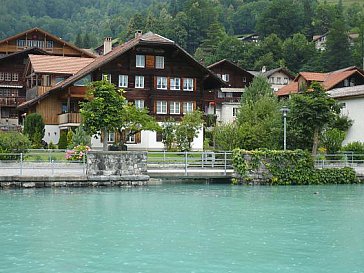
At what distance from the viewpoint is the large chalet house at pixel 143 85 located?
5853cm

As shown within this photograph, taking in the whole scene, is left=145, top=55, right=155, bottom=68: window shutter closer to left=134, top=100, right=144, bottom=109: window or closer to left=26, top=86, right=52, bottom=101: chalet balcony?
left=134, top=100, right=144, bottom=109: window

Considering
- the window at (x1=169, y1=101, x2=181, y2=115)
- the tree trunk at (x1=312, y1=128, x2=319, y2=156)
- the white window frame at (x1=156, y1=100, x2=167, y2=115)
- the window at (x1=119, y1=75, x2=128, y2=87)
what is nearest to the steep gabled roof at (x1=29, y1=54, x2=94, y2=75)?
the window at (x1=119, y1=75, x2=128, y2=87)

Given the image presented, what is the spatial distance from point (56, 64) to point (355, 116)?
2826cm

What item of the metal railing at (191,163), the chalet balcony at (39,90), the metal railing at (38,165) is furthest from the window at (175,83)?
the metal railing at (38,165)

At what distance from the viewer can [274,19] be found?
519ft

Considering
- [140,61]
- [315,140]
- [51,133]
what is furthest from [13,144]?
[315,140]

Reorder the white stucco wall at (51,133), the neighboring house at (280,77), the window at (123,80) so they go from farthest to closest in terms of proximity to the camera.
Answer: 1. the neighboring house at (280,77)
2. the white stucco wall at (51,133)
3. the window at (123,80)

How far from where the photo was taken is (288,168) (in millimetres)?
40812

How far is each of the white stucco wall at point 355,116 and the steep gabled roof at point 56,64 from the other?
2518 cm

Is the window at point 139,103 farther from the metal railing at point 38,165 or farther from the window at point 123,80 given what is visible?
the metal railing at point 38,165

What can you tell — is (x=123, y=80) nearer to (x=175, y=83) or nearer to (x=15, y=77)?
(x=175, y=83)

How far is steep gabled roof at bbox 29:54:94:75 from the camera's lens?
6362 centimetres

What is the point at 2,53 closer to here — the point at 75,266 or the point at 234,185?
the point at 234,185

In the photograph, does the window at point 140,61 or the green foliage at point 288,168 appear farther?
the window at point 140,61
